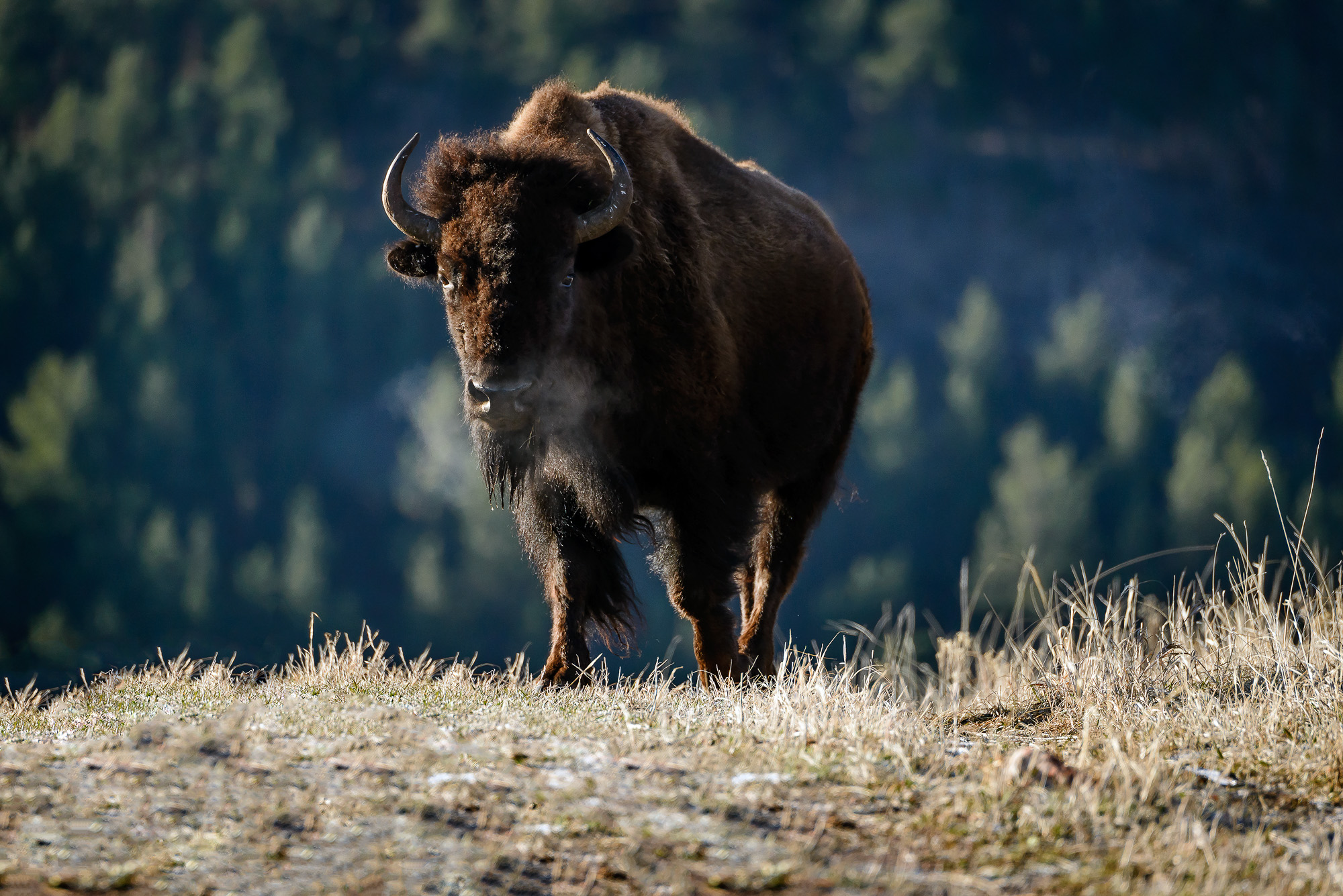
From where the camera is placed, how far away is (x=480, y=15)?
202ft

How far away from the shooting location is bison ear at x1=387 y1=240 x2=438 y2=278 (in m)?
5.09

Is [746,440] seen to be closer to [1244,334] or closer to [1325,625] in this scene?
[1325,625]

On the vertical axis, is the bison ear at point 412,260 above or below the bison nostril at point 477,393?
above

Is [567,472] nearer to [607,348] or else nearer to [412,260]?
[607,348]

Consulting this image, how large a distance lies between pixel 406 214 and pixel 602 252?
0.84m

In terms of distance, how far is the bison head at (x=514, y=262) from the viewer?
454 centimetres

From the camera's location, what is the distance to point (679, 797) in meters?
2.67

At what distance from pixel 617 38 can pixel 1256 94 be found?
3092 centimetres

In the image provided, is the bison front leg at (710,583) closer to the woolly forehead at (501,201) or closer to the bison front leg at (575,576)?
the bison front leg at (575,576)

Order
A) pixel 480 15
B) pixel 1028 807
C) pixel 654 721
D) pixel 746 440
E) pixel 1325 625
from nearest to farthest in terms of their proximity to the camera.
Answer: pixel 1028 807, pixel 654 721, pixel 1325 625, pixel 746 440, pixel 480 15

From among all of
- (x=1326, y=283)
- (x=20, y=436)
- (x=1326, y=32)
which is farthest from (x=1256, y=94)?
(x=20, y=436)

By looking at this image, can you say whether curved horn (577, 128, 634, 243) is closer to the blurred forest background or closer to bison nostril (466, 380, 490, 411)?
bison nostril (466, 380, 490, 411)

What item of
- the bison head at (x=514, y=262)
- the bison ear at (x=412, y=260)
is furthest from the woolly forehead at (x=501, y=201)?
the bison ear at (x=412, y=260)

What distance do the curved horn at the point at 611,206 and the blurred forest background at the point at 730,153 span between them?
111ft
